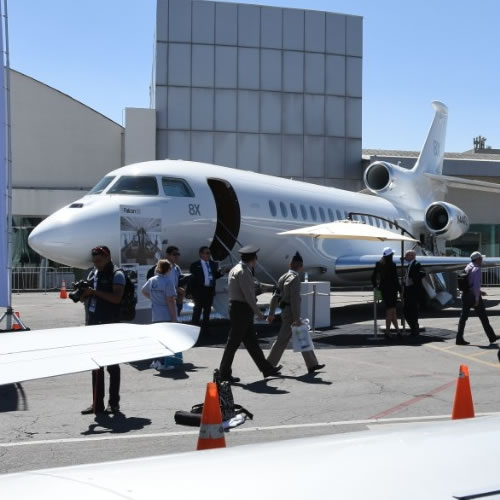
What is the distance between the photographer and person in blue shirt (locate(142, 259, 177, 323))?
10008mm

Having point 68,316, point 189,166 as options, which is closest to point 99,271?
point 189,166

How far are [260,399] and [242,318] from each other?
138 centimetres

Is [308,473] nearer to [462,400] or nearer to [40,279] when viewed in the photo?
[462,400]

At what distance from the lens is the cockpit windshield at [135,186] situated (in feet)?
45.3

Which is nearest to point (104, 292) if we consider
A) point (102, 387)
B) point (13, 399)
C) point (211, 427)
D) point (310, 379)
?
point (102, 387)

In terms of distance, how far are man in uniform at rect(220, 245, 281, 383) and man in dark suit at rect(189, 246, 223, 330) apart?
3319mm

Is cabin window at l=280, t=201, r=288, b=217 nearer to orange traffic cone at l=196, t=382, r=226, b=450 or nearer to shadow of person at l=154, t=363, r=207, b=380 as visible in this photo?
shadow of person at l=154, t=363, r=207, b=380

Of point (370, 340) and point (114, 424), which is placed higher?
point (114, 424)

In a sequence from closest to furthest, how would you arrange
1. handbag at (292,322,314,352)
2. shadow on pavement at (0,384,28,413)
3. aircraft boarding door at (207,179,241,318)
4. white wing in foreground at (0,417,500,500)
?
1. white wing in foreground at (0,417,500,500)
2. shadow on pavement at (0,384,28,413)
3. handbag at (292,322,314,352)
4. aircraft boarding door at (207,179,241,318)

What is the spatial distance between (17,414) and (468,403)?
4.64 metres

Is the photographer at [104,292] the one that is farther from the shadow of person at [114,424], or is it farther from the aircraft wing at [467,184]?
the aircraft wing at [467,184]

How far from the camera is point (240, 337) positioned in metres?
9.32

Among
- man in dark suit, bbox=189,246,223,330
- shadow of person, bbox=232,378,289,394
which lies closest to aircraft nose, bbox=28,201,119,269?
man in dark suit, bbox=189,246,223,330

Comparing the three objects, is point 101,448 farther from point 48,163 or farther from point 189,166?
point 48,163
